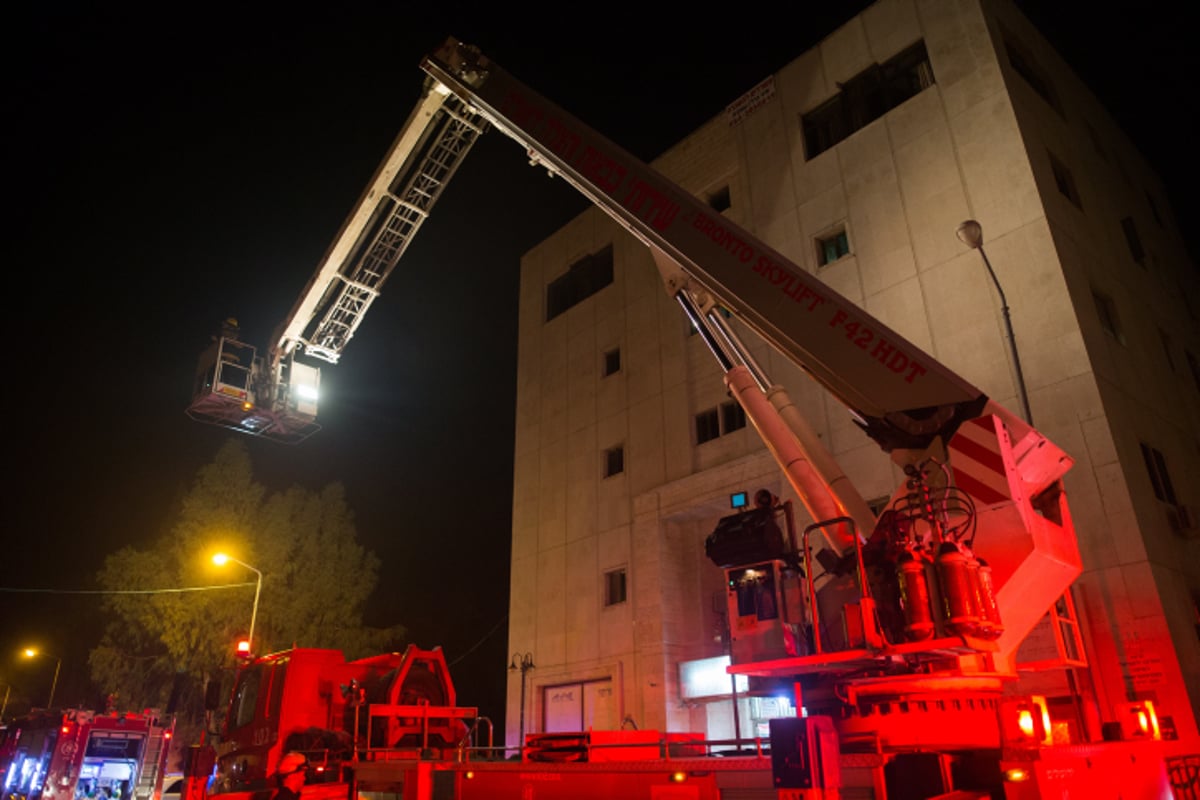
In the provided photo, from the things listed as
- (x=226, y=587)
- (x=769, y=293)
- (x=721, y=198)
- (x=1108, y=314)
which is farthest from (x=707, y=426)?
(x=226, y=587)

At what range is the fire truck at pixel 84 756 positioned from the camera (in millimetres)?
17359

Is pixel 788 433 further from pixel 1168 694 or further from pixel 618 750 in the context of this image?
pixel 1168 694

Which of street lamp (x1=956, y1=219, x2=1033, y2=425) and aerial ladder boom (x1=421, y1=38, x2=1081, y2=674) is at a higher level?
street lamp (x1=956, y1=219, x2=1033, y2=425)

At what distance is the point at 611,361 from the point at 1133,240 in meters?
15.4

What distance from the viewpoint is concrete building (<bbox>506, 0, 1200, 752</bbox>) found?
14.2 metres

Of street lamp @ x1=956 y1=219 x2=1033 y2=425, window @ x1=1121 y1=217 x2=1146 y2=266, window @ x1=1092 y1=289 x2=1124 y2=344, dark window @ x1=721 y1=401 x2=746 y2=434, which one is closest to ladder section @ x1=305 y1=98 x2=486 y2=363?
dark window @ x1=721 y1=401 x2=746 y2=434

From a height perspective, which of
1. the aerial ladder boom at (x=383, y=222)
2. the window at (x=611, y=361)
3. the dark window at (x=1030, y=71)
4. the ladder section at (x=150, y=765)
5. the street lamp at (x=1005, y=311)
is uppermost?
the dark window at (x=1030, y=71)

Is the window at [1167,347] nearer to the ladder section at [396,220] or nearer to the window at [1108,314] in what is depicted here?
the window at [1108,314]

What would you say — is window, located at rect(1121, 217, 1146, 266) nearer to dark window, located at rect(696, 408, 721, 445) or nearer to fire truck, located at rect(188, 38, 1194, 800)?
dark window, located at rect(696, 408, 721, 445)

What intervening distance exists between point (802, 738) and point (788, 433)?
437cm

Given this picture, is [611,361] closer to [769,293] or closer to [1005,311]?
[1005,311]

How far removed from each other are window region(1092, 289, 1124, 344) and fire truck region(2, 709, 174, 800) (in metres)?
24.0

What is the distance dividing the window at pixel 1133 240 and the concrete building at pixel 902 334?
10 centimetres

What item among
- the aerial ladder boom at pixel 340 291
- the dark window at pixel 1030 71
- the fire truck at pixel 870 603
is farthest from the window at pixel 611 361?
the fire truck at pixel 870 603
